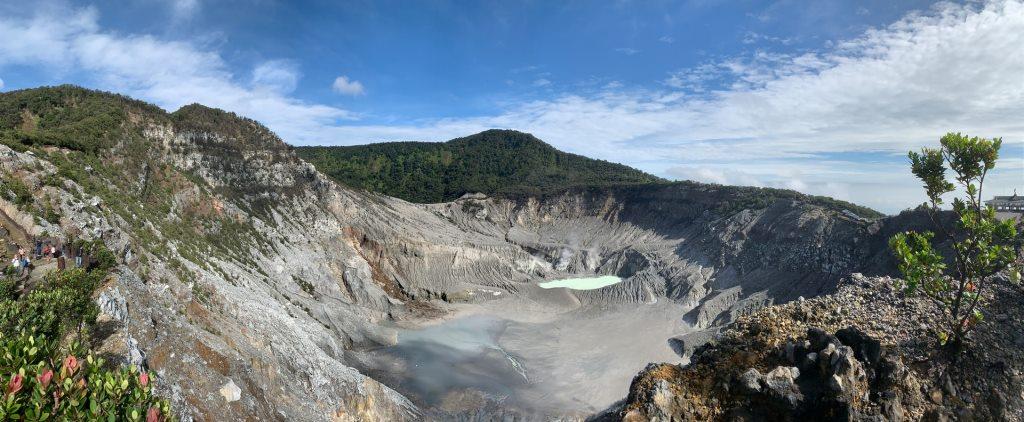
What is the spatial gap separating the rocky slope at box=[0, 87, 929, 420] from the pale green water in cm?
276

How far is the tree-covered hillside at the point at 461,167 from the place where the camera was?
10794cm

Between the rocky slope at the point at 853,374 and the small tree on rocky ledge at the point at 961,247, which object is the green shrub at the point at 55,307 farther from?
the small tree on rocky ledge at the point at 961,247

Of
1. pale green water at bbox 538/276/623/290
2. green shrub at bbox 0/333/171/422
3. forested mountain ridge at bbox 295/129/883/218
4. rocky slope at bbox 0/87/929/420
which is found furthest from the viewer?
forested mountain ridge at bbox 295/129/883/218

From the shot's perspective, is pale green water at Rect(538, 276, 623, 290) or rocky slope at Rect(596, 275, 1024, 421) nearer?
rocky slope at Rect(596, 275, 1024, 421)

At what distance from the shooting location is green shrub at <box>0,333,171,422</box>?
583 cm

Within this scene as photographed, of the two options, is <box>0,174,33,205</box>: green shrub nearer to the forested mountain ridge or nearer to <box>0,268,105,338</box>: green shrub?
<box>0,268,105,338</box>: green shrub

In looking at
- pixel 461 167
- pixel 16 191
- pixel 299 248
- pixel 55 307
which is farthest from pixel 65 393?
pixel 461 167

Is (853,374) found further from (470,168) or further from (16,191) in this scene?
(470,168)

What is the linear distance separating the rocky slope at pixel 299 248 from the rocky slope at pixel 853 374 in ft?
47.6

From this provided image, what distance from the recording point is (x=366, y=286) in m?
48.6

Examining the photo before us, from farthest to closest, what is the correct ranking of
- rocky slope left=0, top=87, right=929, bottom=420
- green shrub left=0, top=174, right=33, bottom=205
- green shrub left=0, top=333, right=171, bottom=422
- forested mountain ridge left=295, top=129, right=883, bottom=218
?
forested mountain ridge left=295, top=129, right=883, bottom=218, green shrub left=0, top=174, right=33, bottom=205, rocky slope left=0, top=87, right=929, bottom=420, green shrub left=0, top=333, right=171, bottom=422

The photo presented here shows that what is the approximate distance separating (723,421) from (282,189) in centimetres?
5019

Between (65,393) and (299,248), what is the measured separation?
43.2m

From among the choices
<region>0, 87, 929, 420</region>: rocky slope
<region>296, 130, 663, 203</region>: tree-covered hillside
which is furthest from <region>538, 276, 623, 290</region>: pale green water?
<region>296, 130, 663, 203</region>: tree-covered hillside
